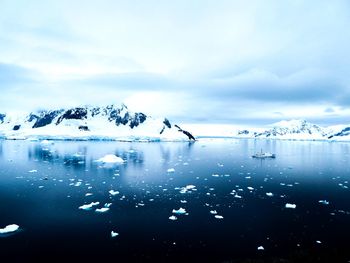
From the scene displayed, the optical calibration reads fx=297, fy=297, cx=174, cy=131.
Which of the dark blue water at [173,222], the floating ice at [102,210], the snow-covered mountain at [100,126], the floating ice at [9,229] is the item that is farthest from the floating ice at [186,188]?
the snow-covered mountain at [100,126]

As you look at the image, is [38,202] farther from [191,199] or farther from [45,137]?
[45,137]

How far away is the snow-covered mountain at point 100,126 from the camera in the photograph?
139 metres

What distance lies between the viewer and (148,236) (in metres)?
14.4

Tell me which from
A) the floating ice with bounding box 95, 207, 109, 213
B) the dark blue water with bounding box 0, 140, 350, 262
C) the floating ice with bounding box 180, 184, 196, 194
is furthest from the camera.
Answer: the floating ice with bounding box 180, 184, 196, 194

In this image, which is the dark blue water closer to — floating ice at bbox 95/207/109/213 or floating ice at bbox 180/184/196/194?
floating ice at bbox 95/207/109/213

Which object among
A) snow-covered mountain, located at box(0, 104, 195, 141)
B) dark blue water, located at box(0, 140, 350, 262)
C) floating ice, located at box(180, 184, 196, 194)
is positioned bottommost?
dark blue water, located at box(0, 140, 350, 262)

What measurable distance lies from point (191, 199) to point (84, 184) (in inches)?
409

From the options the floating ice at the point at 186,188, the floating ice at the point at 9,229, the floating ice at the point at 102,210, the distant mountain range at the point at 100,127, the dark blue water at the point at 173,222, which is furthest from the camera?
the distant mountain range at the point at 100,127

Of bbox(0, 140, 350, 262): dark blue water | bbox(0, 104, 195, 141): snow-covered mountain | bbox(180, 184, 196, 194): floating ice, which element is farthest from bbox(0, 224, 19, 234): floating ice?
bbox(0, 104, 195, 141): snow-covered mountain

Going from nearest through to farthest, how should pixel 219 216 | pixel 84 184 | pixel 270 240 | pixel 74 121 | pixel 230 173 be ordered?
1. pixel 270 240
2. pixel 219 216
3. pixel 84 184
4. pixel 230 173
5. pixel 74 121

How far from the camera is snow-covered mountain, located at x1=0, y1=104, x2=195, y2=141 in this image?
139 metres

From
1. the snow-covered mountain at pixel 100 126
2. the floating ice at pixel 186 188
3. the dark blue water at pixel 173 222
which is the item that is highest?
the snow-covered mountain at pixel 100 126

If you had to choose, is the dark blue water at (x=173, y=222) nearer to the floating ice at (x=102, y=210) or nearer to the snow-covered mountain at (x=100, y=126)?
the floating ice at (x=102, y=210)

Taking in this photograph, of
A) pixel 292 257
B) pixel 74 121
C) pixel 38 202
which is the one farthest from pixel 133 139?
pixel 292 257
